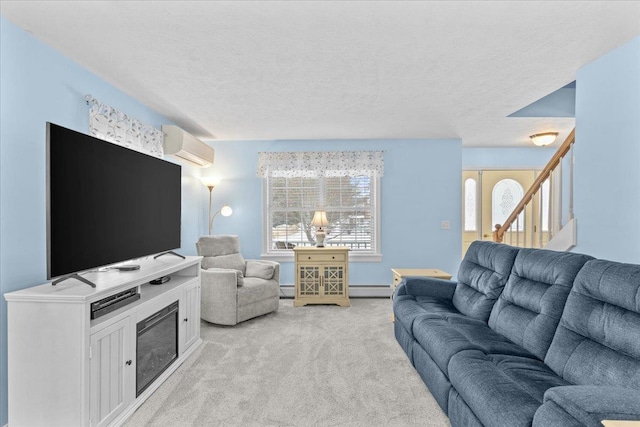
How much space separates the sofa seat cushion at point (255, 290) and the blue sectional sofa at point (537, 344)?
6.12ft

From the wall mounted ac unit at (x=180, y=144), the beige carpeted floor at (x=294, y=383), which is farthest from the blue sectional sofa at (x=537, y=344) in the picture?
the wall mounted ac unit at (x=180, y=144)

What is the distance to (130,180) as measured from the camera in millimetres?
2668

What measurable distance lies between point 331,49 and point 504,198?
472cm

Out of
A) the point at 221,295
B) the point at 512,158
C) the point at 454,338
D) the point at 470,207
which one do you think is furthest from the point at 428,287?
the point at 512,158

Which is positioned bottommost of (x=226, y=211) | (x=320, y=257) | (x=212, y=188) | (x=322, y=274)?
(x=322, y=274)

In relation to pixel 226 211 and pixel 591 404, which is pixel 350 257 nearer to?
pixel 226 211

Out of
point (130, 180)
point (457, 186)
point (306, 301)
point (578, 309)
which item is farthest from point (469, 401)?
point (457, 186)

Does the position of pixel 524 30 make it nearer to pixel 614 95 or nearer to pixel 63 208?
pixel 614 95

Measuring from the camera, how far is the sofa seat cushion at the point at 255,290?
391cm

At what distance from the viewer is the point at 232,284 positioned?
383 cm

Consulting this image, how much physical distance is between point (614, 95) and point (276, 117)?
3.04m

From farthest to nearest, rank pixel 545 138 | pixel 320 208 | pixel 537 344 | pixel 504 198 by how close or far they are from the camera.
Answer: pixel 504 198, pixel 320 208, pixel 545 138, pixel 537 344

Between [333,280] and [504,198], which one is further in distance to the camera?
[504,198]

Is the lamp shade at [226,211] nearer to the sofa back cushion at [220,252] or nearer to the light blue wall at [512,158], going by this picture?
the sofa back cushion at [220,252]
